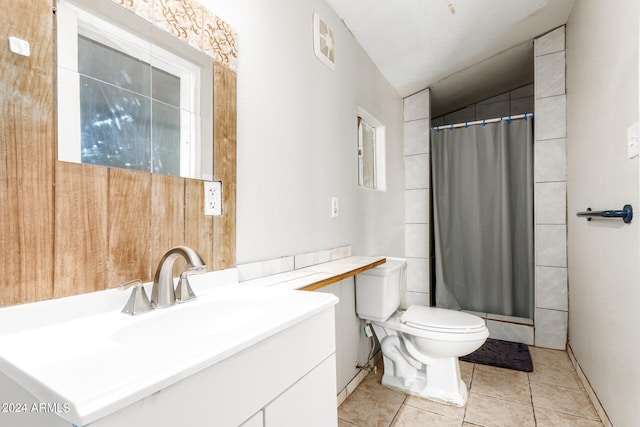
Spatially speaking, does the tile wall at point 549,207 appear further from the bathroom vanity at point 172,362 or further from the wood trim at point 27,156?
the wood trim at point 27,156

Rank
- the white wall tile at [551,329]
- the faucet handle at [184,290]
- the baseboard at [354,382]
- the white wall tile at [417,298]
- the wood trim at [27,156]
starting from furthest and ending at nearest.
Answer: the white wall tile at [417,298] → the white wall tile at [551,329] → the baseboard at [354,382] → the faucet handle at [184,290] → the wood trim at [27,156]

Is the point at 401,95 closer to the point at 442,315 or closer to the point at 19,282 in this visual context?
the point at 442,315

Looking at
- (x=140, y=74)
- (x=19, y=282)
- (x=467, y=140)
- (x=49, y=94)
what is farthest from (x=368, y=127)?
(x=19, y=282)

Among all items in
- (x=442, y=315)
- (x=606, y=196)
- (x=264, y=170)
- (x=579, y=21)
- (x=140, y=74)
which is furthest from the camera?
(x=579, y=21)

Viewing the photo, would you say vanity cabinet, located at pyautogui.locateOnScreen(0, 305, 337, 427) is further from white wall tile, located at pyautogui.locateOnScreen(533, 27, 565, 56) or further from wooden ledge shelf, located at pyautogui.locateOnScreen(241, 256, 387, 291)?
white wall tile, located at pyautogui.locateOnScreen(533, 27, 565, 56)

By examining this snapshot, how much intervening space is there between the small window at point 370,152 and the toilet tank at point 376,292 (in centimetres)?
67

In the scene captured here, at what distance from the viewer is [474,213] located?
9.66ft

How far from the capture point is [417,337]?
182 cm

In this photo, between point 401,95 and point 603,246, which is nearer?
point 603,246

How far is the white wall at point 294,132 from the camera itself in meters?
1.28

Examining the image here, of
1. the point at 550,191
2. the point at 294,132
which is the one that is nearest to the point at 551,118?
the point at 550,191

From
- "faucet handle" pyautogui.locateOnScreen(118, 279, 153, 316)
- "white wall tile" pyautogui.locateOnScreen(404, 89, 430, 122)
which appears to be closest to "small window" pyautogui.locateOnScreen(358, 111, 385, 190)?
"white wall tile" pyautogui.locateOnScreen(404, 89, 430, 122)

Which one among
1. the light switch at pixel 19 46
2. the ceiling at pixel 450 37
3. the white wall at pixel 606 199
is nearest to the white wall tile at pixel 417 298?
the white wall at pixel 606 199

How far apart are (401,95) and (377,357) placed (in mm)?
2265
